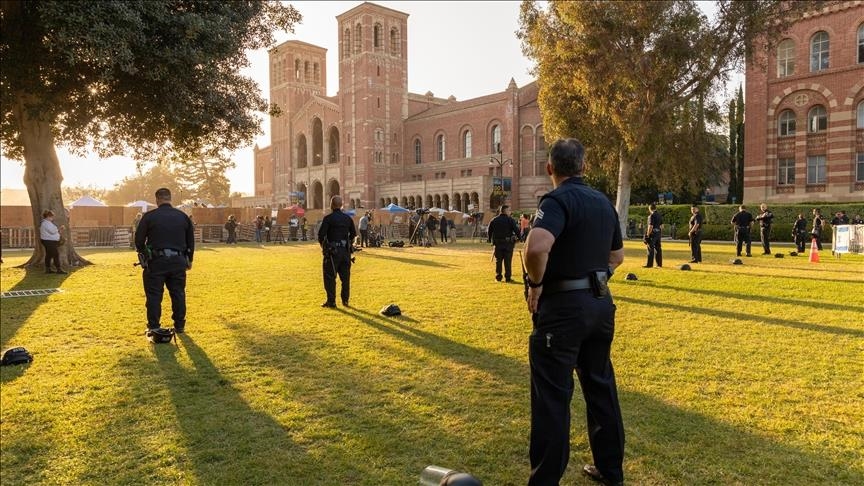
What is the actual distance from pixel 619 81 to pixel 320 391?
72.3 ft

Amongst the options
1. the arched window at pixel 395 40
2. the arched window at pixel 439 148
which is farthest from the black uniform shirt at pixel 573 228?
the arched window at pixel 395 40

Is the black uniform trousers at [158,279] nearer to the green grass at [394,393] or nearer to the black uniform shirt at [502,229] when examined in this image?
the green grass at [394,393]

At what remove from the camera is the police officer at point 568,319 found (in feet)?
11.0

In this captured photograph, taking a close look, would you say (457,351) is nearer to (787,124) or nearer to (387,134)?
(787,124)

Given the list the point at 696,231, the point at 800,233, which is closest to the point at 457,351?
the point at 696,231

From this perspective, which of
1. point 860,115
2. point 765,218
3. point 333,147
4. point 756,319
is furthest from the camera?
point 333,147

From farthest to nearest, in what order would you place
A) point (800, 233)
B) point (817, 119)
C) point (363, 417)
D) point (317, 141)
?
point (317, 141)
point (817, 119)
point (800, 233)
point (363, 417)

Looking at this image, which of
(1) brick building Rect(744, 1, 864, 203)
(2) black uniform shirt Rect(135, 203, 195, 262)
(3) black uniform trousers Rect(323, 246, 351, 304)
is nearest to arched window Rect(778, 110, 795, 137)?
(1) brick building Rect(744, 1, 864, 203)

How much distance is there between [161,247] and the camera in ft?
24.6

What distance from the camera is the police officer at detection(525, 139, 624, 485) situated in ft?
11.0

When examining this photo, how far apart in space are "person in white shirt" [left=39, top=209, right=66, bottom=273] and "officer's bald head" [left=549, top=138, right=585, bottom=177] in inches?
607

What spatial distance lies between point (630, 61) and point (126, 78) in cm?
1950

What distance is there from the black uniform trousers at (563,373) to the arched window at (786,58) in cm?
4075

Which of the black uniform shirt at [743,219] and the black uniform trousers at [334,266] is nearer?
the black uniform trousers at [334,266]
